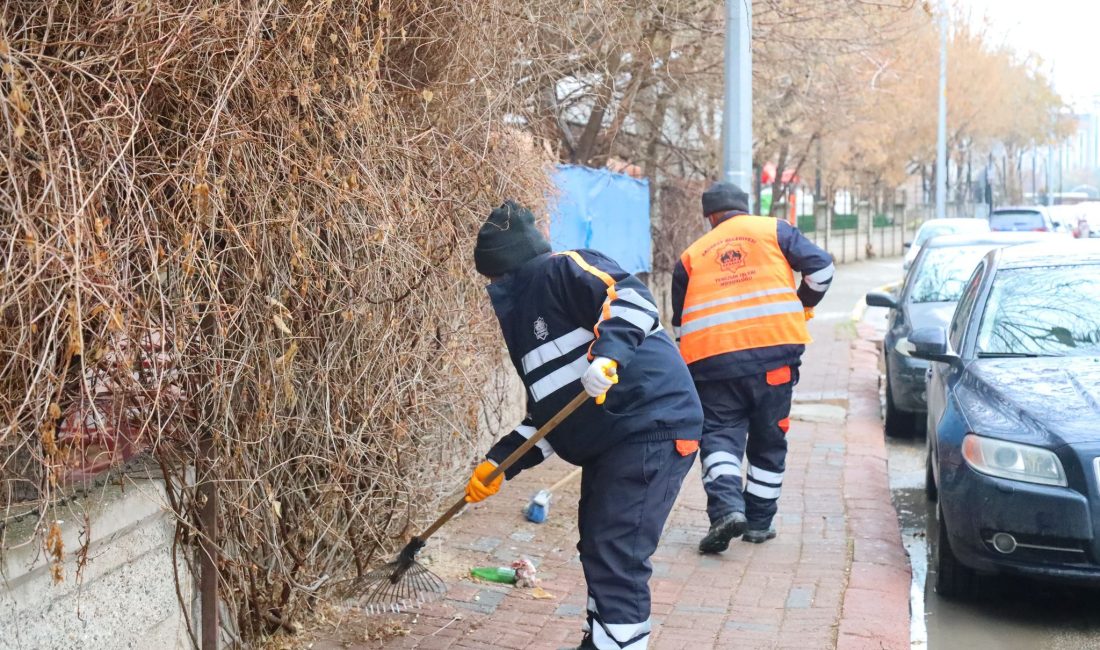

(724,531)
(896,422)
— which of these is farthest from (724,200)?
(896,422)

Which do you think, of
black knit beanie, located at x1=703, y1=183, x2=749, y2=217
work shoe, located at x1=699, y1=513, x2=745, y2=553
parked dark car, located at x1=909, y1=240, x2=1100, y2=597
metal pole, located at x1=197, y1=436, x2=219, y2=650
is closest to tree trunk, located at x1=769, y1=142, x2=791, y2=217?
parked dark car, located at x1=909, y1=240, x2=1100, y2=597

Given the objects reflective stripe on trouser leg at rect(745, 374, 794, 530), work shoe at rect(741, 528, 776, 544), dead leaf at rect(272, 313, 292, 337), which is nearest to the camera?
dead leaf at rect(272, 313, 292, 337)

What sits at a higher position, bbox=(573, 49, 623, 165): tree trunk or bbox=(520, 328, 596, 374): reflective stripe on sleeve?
bbox=(573, 49, 623, 165): tree trunk

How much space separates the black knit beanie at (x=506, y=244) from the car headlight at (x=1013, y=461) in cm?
219

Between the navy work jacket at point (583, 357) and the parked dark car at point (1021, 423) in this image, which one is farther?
the parked dark car at point (1021, 423)

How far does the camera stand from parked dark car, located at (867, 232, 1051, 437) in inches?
355

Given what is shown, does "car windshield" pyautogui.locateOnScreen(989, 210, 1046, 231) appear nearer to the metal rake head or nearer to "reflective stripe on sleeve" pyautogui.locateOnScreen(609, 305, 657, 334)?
the metal rake head

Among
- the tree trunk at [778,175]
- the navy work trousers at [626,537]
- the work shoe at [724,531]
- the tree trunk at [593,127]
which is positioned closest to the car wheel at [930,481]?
A: the work shoe at [724,531]

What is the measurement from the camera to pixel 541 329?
4.09m

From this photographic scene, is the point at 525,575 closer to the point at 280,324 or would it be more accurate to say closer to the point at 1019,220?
A: the point at 280,324

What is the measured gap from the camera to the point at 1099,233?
85.9ft

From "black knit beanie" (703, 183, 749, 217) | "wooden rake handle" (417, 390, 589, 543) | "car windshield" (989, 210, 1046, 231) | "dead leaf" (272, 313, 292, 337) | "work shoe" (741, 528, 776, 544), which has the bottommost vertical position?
"car windshield" (989, 210, 1046, 231)

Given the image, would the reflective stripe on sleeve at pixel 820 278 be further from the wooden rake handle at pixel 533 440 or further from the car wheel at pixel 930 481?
the wooden rake handle at pixel 533 440

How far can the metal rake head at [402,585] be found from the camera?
456 centimetres
